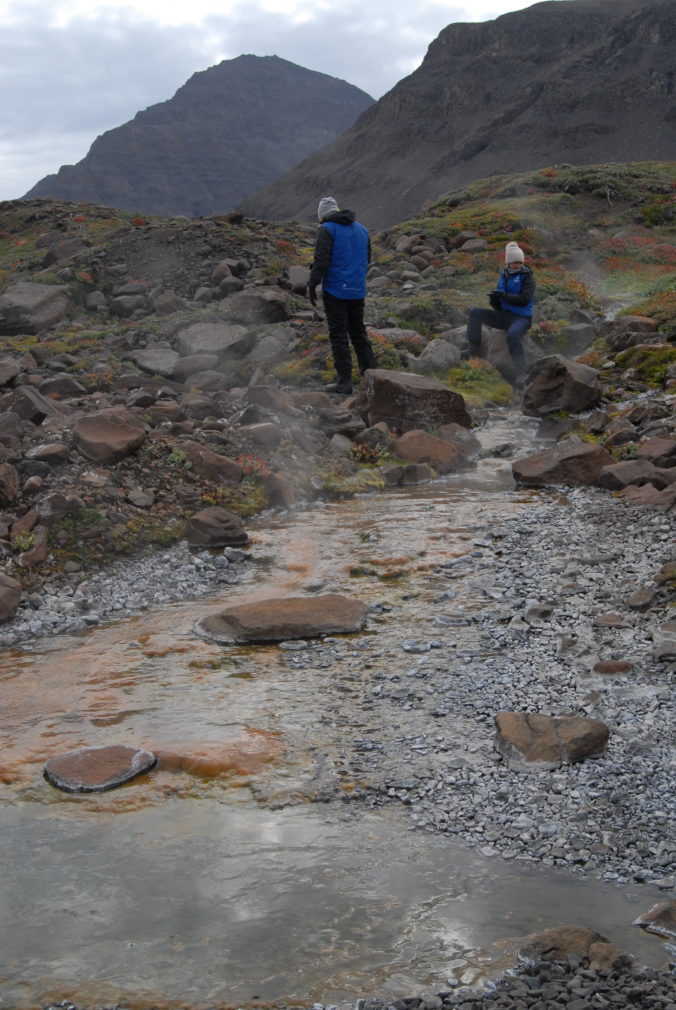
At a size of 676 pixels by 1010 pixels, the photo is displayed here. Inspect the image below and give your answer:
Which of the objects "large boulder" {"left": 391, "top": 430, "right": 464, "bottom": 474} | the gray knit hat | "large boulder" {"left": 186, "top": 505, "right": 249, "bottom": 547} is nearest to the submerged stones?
"large boulder" {"left": 186, "top": 505, "right": 249, "bottom": 547}

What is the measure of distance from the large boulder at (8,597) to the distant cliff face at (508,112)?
96.3 m

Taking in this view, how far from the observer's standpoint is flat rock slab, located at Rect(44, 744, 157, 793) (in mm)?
5547

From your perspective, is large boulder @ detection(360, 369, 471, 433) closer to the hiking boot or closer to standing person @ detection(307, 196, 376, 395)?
the hiking boot

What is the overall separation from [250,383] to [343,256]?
125 inches

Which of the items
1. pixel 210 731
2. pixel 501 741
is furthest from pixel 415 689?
pixel 210 731

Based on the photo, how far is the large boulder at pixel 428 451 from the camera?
1346cm

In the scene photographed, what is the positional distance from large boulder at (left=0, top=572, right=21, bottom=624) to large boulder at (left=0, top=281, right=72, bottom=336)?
1583 centimetres

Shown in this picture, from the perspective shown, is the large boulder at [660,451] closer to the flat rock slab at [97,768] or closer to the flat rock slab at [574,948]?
the flat rock slab at [97,768]

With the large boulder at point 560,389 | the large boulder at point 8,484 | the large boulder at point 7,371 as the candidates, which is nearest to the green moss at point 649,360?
the large boulder at point 560,389

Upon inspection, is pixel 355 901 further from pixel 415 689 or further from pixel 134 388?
pixel 134 388

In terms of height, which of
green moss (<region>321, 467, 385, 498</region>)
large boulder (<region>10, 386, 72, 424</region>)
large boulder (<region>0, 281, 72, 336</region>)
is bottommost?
green moss (<region>321, 467, 385, 498</region>)

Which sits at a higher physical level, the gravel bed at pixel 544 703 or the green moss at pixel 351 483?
the green moss at pixel 351 483

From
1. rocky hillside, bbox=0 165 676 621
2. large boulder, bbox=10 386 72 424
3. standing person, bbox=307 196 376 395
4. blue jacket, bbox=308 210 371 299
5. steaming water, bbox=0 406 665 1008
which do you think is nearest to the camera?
steaming water, bbox=0 406 665 1008

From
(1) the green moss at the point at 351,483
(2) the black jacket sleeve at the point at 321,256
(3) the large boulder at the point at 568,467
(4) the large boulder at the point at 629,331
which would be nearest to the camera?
(3) the large boulder at the point at 568,467
